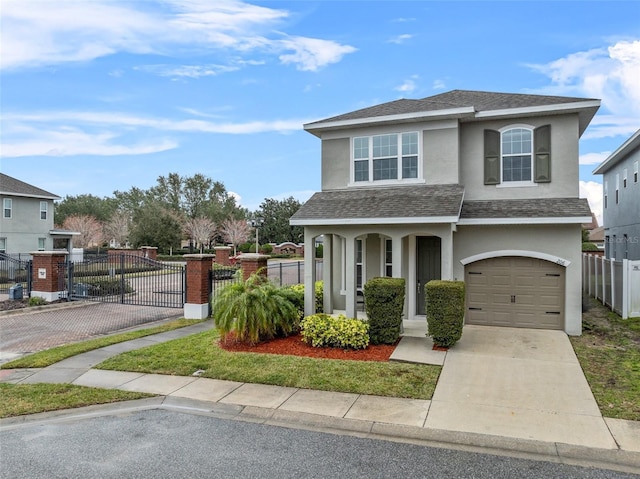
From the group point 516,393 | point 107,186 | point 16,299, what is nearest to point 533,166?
point 516,393

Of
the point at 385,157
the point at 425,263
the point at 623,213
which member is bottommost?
the point at 425,263

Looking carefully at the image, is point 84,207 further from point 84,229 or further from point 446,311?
point 446,311

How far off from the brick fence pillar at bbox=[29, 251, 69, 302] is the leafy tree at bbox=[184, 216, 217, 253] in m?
38.6

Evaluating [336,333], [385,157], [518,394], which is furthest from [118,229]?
[518,394]

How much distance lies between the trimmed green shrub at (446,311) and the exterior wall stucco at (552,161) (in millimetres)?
4369

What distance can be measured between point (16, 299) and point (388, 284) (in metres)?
15.9

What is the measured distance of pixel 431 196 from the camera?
11516mm

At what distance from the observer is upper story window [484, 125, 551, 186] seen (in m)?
11.6

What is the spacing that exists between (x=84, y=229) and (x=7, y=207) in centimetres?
2447

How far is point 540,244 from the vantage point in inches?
443

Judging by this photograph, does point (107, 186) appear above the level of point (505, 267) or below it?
above

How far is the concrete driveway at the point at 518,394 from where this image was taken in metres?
5.40

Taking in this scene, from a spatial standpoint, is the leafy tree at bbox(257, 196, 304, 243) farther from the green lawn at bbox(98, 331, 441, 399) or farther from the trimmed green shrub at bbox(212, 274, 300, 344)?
the green lawn at bbox(98, 331, 441, 399)

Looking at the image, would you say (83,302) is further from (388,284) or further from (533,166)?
(533,166)
